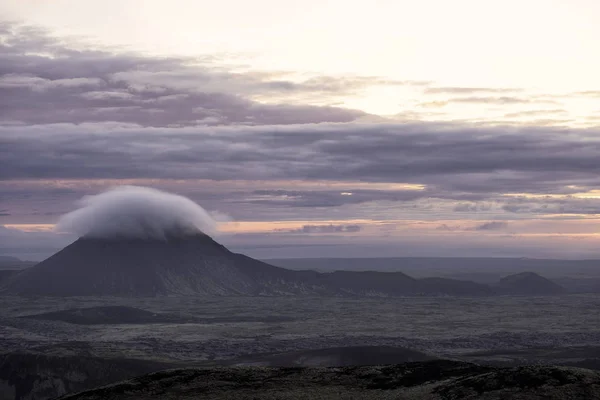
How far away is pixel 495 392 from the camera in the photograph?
8062 cm

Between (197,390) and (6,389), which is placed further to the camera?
(6,389)

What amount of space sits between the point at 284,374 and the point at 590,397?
3899cm

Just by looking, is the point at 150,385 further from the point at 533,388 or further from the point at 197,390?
the point at 533,388

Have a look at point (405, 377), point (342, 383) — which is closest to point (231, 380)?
point (342, 383)

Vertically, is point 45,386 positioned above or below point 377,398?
below

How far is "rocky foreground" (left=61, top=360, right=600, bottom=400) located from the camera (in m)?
80.6

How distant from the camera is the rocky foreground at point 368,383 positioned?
80562 millimetres

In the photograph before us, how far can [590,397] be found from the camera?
7631 cm

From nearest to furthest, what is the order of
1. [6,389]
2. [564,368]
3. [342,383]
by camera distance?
[564,368] → [342,383] → [6,389]

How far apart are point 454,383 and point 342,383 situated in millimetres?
14539

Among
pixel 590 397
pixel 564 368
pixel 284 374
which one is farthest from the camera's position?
pixel 284 374

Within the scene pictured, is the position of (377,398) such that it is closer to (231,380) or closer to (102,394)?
(231,380)

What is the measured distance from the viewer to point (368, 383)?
309ft

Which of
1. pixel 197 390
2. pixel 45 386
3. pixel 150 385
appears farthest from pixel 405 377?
pixel 45 386
